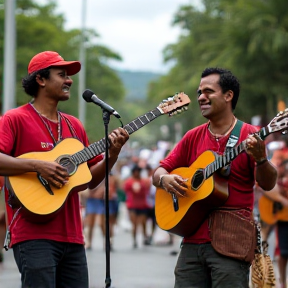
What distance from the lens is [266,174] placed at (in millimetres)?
5555

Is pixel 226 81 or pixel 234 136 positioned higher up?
pixel 226 81

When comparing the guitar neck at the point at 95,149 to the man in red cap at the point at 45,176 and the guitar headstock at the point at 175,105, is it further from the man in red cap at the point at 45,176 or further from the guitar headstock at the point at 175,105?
the guitar headstock at the point at 175,105

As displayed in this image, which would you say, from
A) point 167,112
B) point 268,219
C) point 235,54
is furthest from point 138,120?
point 235,54

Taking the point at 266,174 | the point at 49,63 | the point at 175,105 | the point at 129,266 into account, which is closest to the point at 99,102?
the point at 49,63

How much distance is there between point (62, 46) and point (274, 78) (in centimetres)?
1636

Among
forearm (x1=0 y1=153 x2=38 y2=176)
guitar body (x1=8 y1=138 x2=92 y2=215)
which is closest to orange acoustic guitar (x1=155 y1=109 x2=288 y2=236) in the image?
guitar body (x1=8 y1=138 x2=92 y2=215)

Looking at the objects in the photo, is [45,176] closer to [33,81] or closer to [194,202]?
[33,81]

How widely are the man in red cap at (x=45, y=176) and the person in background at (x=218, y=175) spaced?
0.54m

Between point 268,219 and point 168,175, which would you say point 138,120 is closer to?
point 168,175

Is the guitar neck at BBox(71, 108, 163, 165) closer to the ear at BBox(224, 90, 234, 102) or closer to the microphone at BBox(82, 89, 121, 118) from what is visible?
the microphone at BBox(82, 89, 121, 118)

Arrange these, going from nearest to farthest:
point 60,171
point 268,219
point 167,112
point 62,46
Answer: point 60,171 < point 167,112 < point 268,219 < point 62,46

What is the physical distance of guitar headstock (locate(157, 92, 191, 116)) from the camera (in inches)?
239

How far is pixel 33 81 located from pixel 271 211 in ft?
16.9

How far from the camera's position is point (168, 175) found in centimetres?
604
